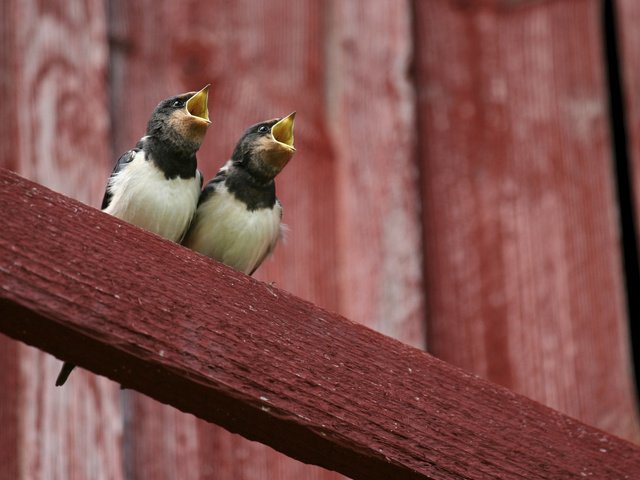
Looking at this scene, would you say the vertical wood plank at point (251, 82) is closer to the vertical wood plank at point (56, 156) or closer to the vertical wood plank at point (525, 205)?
the vertical wood plank at point (56, 156)

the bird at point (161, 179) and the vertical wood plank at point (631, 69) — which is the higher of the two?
the vertical wood plank at point (631, 69)

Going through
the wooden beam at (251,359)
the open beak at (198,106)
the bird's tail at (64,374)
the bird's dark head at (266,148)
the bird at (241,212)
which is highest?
the wooden beam at (251,359)

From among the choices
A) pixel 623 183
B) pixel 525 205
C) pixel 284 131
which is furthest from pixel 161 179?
pixel 623 183

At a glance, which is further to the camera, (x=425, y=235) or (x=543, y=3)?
(x=543, y=3)

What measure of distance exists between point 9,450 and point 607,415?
148 centimetres

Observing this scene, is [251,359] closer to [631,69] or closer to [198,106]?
[198,106]

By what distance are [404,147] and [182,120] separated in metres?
0.61

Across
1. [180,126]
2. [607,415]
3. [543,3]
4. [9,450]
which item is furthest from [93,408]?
[543,3]

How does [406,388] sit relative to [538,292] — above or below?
above

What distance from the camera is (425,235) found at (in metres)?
3.57

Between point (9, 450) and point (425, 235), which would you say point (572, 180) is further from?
point (9, 450)

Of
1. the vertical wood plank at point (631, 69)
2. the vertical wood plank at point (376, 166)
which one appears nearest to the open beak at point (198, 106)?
the vertical wood plank at point (376, 166)

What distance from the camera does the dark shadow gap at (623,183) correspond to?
3.79 meters

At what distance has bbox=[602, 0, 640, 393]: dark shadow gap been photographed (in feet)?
12.4
